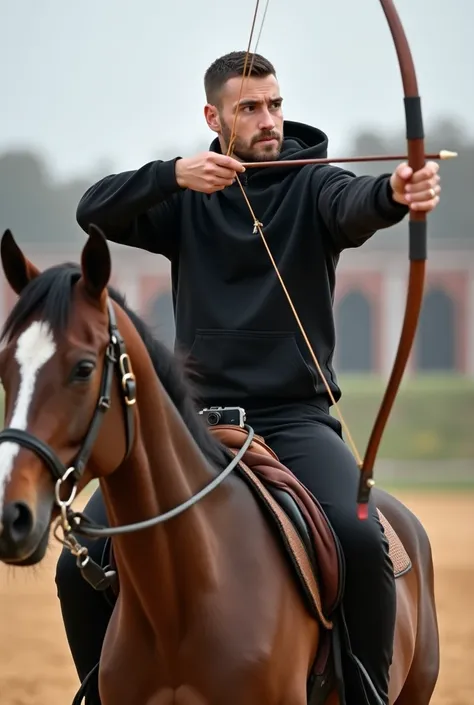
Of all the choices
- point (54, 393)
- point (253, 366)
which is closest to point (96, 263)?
point (54, 393)

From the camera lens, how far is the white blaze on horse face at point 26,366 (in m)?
3.52

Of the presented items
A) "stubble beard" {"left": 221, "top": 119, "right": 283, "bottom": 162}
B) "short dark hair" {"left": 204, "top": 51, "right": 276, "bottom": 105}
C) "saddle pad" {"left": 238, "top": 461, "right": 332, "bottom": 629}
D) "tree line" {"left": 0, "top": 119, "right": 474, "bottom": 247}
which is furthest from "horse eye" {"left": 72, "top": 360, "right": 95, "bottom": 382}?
"tree line" {"left": 0, "top": 119, "right": 474, "bottom": 247}

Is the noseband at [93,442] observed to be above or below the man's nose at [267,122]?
below

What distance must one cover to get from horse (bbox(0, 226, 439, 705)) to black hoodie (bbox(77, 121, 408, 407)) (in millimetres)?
362

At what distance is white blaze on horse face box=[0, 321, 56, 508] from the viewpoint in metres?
3.52

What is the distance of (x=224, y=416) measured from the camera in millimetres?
4816

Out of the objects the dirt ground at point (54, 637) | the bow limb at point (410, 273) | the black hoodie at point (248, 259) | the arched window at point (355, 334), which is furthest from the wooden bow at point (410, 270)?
the arched window at point (355, 334)

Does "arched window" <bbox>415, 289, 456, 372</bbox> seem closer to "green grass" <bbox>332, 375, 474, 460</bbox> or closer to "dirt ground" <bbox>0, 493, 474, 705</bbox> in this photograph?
"green grass" <bbox>332, 375, 474, 460</bbox>

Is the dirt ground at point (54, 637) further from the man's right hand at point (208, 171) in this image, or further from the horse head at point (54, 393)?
the man's right hand at point (208, 171)

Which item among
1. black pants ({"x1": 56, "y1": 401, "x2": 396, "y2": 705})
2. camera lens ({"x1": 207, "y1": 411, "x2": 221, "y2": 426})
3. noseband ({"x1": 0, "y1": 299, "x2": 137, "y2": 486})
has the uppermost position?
noseband ({"x1": 0, "y1": 299, "x2": 137, "y2": 486})

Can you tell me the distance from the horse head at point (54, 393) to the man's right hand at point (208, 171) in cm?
81

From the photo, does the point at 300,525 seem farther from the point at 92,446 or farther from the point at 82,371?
the point at 82,371

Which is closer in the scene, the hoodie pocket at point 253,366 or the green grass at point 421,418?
the hoodie pocket at point 253,366

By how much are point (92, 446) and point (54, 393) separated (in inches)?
8.6
